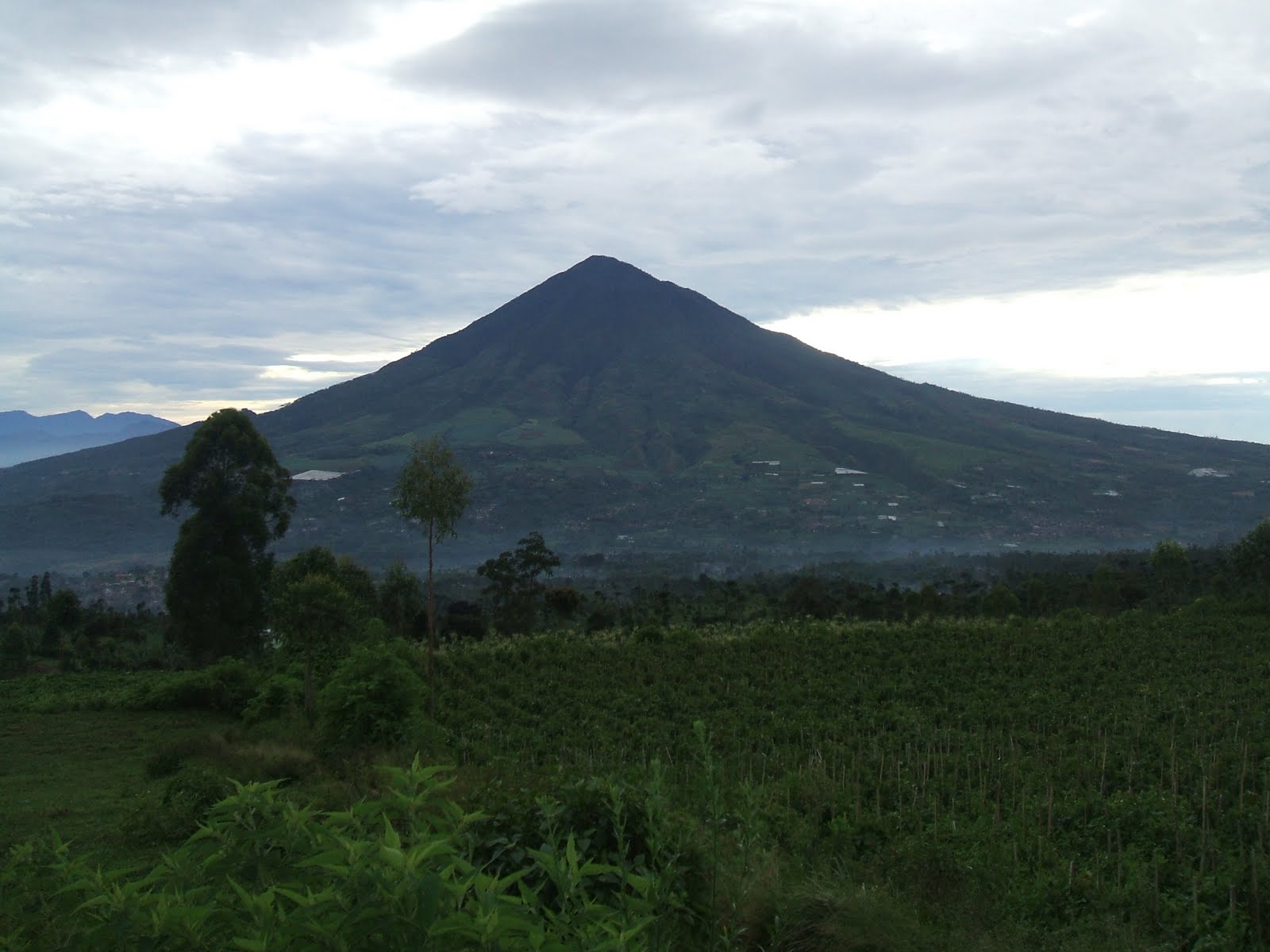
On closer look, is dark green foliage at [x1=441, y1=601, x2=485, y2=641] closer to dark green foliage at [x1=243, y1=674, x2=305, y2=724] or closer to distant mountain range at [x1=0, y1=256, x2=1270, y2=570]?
dark green foliage at [x1=243, y1=674, x2=305, y2=724]

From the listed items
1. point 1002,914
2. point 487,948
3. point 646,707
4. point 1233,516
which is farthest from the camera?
point 1233,516

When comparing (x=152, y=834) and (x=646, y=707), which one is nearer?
(x=152, y=834)

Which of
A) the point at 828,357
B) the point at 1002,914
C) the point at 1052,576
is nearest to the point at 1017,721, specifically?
the point at 1002,914

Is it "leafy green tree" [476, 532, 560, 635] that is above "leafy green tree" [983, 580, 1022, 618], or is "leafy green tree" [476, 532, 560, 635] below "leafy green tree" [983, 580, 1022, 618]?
above

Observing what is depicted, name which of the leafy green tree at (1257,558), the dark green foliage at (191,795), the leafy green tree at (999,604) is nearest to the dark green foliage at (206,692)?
the dark green foliage at (191,795)

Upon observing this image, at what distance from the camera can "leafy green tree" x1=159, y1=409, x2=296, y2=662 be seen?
16984mm

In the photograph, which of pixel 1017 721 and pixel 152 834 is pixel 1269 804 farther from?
pixel 152 834

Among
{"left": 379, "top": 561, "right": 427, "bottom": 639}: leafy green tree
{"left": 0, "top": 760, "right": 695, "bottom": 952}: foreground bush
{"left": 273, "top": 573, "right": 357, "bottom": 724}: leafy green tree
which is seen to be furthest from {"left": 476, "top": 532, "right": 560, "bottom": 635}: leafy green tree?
{"left": 0, "top": 760, "right": 695, "bottom": 952}: foreground bush

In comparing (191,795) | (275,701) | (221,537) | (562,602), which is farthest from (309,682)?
(562,602)

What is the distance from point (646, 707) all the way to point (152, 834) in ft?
28.8

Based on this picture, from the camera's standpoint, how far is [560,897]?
7.39ft

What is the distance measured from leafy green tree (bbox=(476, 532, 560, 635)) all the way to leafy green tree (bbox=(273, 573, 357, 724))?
13.9 metres

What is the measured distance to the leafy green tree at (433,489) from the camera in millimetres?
12383

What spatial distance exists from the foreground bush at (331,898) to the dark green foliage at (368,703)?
6.53 m
